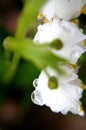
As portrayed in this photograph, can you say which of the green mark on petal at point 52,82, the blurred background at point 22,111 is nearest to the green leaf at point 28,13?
the green mark on petal at point 52,82

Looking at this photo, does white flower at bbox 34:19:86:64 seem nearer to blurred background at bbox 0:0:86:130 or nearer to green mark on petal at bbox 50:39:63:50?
green mark on petal at bbox 50:39:63:50

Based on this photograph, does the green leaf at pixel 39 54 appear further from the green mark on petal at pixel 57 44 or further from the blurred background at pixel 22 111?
the blurred background at pixel 22 111

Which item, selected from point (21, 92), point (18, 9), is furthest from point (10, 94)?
point (18, 9)

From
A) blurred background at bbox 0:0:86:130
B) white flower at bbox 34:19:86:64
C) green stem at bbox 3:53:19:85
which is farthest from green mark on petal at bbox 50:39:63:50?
blurred background at bbox 0:0:86:130

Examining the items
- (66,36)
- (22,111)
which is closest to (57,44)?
(66,36)

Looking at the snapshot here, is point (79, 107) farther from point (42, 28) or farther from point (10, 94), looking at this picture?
point (10, 94)
